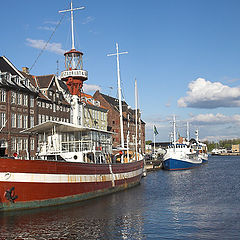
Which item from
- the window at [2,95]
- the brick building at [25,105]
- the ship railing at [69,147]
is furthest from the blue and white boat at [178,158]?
the ship railing at [69,147]

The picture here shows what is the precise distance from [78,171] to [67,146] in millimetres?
4489

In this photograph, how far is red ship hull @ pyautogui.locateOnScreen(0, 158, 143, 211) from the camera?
73.3 ft

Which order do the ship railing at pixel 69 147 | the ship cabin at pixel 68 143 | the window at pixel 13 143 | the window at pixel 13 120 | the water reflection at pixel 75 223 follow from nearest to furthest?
the water reflection at pixel 75 223 < the ship cabin at pixel 68 143 < the ship railing at pixel 69 147 < the window at pixel 13 143 < the window at pixel 13 120

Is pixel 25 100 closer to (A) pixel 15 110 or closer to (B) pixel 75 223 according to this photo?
(A) pixel 15 110

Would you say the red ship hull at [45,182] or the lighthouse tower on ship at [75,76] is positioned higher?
the lighthouse tower on ship at [75,76]

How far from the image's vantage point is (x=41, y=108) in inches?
2323

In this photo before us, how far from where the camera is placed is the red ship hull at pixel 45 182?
22.3 metres

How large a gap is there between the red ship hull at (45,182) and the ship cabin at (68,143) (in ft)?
4.93

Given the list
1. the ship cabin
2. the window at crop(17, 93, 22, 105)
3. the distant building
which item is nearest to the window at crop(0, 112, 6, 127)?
the distant building

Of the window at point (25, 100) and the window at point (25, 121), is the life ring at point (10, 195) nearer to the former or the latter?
the window at point (25, 121)

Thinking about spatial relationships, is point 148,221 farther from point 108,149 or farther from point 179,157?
point 179,157

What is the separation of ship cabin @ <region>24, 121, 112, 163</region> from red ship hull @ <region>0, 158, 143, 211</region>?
150 centimetres

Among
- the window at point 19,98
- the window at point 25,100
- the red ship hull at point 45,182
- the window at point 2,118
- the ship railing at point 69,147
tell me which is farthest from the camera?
the window at point 25,100

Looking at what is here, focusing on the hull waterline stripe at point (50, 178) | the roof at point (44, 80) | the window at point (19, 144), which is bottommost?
the hull waterline stripe at point (50, 178)
